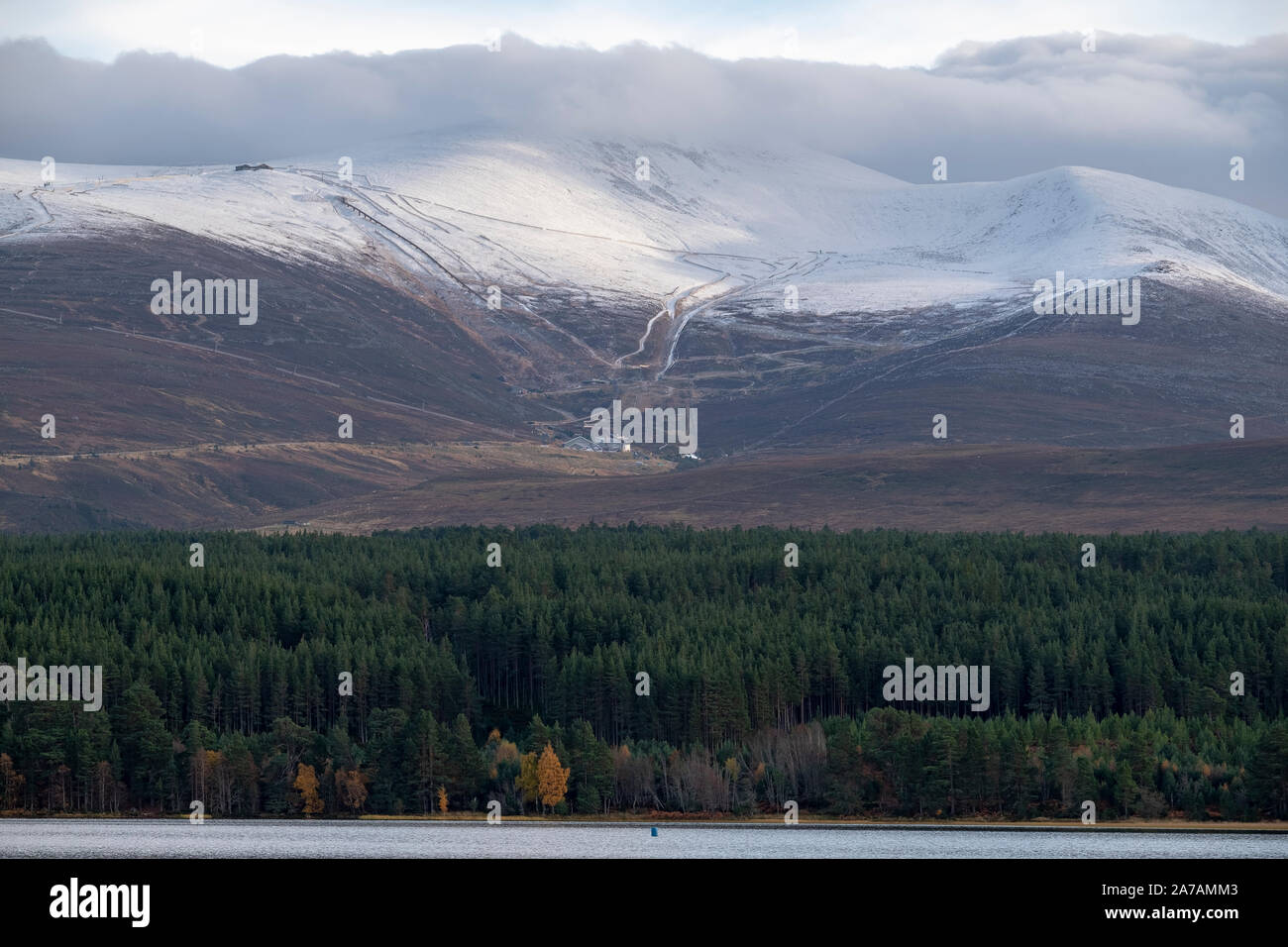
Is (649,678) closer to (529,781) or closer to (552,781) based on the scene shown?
(529,781)

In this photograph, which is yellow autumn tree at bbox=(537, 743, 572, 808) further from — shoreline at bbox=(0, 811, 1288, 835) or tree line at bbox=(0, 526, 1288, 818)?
shoreline at bbox=(0, 811, 1288, 835)

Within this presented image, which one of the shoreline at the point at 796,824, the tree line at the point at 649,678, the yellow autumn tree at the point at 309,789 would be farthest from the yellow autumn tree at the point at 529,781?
the yellow autumn tree at the point at 309,789

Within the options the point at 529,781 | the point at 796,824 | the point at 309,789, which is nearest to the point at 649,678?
the point at 529,781

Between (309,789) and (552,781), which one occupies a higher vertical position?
(552,781)
